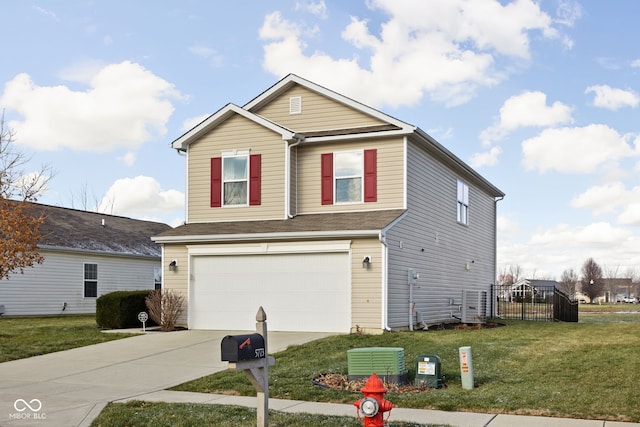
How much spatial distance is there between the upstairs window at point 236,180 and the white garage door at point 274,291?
1.99m

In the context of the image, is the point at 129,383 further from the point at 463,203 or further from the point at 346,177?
the point at 463,203

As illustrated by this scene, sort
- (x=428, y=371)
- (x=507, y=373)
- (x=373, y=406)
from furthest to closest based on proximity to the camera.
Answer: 1. (x=507, y=373)
2. (x=428, y=371)
3. (x=373, y=406)

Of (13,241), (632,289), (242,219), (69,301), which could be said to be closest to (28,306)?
(69,301)

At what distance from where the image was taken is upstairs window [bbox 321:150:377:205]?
65.4 ft

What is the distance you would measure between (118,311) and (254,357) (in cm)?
1440

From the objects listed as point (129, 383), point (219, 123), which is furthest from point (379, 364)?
point (219, 123)

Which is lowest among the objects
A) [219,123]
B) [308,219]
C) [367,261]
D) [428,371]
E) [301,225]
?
[428,371]

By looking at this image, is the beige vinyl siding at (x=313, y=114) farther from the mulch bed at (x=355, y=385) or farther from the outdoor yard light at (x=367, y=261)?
the mulch bed at (x=355, y=385)

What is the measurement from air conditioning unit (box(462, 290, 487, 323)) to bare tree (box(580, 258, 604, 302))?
6645cm

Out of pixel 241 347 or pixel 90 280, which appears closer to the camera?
pixel 241 347

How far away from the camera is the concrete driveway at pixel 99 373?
9.95 m

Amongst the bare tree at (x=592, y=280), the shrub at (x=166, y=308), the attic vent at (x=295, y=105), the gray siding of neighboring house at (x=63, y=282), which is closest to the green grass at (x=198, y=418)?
the shrub at (x=166, y=308)

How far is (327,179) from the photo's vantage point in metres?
20.5

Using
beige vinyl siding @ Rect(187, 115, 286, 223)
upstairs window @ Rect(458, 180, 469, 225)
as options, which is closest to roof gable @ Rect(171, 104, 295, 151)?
beige vinyl siding @ Rect(187, 115, 286, 223)
